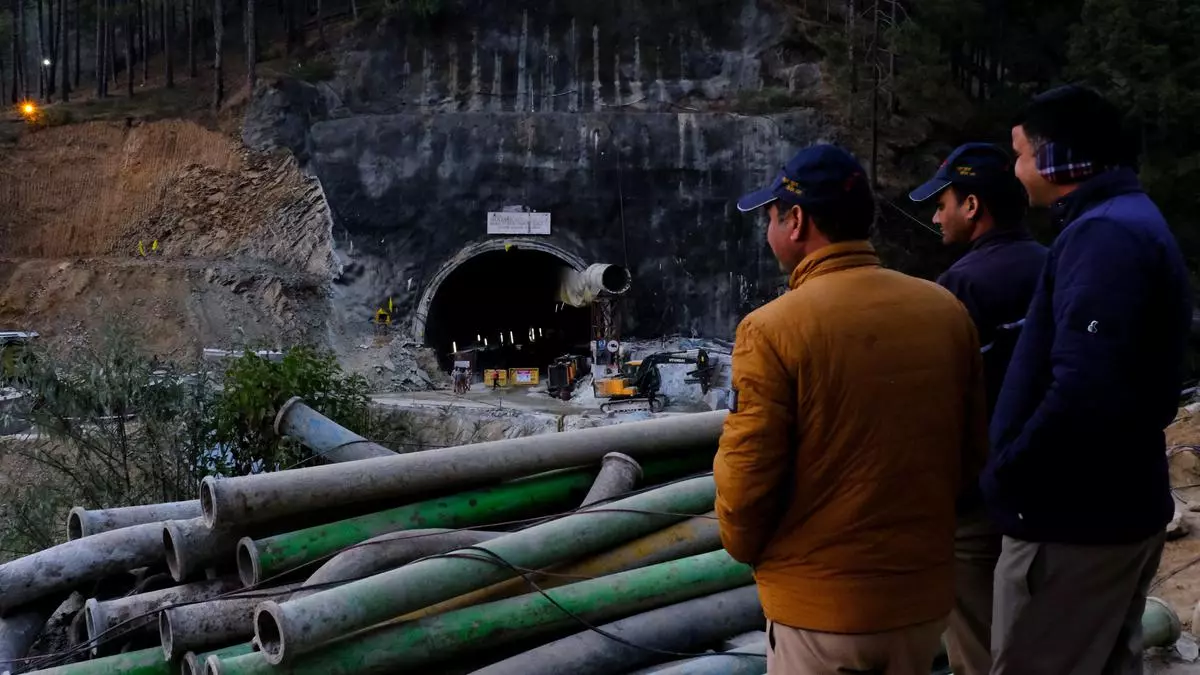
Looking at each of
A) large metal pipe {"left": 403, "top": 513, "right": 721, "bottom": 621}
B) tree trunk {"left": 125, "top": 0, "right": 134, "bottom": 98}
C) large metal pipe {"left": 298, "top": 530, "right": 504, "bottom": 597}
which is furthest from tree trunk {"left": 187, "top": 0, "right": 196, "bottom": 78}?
large metal pipe {"left": 403, "top": 513, "right": 721, "bottom": 621}

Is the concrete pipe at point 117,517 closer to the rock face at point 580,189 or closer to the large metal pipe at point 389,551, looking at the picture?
the large metal pipe at point 389,551

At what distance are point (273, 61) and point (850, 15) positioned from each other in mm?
15080

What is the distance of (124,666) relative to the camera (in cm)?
392

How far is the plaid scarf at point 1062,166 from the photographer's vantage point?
2.72 m

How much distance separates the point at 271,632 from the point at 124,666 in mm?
834

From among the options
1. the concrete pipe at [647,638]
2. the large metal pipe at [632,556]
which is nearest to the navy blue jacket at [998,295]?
the concrete pipe at [647,638]

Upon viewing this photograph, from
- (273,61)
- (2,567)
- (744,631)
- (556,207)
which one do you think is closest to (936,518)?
(744,631)

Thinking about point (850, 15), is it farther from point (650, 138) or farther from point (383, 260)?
point (383, 260)

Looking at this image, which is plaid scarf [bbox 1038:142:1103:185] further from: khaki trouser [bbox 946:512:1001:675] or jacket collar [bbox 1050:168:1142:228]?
khaki trouser [bbox 946:512:1001:675]

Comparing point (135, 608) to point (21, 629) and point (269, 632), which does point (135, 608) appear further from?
point (269, 632)

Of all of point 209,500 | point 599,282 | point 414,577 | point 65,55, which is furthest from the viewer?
point 65,55

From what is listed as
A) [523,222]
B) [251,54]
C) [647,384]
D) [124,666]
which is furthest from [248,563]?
[251,54]

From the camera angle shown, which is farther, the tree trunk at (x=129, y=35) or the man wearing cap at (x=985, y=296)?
the tree trunk at (x=129, y=35)

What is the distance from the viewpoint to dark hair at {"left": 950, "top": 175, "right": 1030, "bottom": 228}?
3201 millimetres
